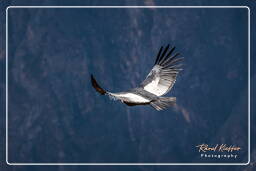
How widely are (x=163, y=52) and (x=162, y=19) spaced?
94.8 ft

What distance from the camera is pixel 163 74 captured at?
1484 cm

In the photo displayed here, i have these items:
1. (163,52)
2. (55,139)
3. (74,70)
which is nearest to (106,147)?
(55,139)

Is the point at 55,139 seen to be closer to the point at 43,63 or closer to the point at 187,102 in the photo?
the point at 43,63

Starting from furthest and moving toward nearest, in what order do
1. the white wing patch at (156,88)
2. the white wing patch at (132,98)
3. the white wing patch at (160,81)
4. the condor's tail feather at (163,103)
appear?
the white wing patch at (160,81), the white wing patch at (156,88), the condor's tail feather at (163,103), the white wing patch at (132,98)

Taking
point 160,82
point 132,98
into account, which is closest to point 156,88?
point 160,82

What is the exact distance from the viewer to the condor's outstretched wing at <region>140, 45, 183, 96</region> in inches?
572

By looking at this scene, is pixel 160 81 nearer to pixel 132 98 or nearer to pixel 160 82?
pixel 160 82

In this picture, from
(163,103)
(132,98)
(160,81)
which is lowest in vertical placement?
(163,103)

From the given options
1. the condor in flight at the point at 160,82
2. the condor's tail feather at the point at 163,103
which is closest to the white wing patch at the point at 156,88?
the condor in flight at the point at 160,82

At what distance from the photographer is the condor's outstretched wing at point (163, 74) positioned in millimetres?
14531

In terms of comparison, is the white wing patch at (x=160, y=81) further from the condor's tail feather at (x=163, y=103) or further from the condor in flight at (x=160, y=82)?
the condor's tail feather at (x=163, y=103)

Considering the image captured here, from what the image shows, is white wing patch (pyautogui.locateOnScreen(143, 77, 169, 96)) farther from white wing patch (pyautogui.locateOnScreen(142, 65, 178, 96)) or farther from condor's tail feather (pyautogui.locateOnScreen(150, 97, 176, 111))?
condor's tail feather (pyautogui.locateOnScreen(150, 97, 176, 111))

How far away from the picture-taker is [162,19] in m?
43.3

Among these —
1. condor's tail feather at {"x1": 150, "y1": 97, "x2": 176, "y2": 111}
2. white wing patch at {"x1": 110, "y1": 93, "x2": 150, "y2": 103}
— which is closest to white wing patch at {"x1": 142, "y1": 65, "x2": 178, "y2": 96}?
condor's tail feather at {"x1": 150, "y1": 97, "x2": 176, "y2": 111}
